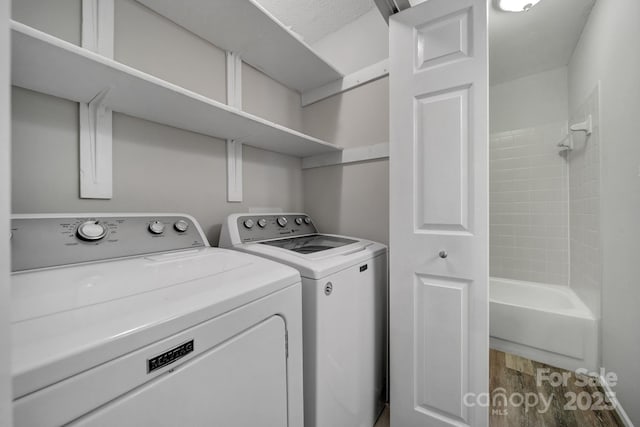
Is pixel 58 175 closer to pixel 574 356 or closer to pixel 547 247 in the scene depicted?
pixel 574 356

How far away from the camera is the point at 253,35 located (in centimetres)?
142

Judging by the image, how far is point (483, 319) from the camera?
3.49 ft

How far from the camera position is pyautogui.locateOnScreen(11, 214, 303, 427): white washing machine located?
413 mm

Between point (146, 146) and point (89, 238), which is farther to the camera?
point (146, 146)

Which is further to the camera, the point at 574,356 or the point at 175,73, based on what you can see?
the point at 574,356

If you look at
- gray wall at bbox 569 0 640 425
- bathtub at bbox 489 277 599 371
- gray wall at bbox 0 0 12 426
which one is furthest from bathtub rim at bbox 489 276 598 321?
gray wall at bbox 0 0 12 426

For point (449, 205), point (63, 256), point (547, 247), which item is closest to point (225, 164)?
point (63, 256)

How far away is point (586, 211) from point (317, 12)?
105 inches

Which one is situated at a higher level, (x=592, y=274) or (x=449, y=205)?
(x=449, y=205)

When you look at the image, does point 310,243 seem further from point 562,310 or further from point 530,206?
point 530,206

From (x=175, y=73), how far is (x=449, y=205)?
5.24 ft

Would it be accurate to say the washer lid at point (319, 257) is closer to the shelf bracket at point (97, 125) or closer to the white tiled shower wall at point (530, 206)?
the shelf bracket at point (97, 125)

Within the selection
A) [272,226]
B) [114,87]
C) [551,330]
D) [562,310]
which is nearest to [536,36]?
[562,310]

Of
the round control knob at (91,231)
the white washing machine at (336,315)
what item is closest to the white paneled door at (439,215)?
the white washing machine at (336,315)
